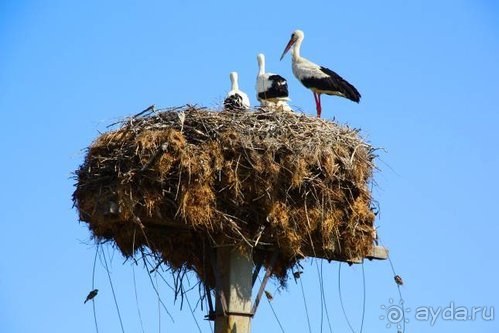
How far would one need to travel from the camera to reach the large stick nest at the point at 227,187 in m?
10.6

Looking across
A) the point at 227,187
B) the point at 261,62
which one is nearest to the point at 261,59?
the point at 261,62

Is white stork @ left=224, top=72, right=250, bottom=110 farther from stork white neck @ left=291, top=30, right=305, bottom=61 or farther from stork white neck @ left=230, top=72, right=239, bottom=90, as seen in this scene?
stork white neck @ left=291, top=30, right=305, bottom=61

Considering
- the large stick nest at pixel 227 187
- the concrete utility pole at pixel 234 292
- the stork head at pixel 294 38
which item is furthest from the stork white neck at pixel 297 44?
the concrete utility pole at pixel 234 292

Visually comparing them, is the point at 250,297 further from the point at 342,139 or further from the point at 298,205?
the point at 342,139

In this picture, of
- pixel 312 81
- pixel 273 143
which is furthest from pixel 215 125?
pixel 312 81

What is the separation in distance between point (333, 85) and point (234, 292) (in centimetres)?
371

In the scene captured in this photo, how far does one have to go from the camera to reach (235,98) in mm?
12867

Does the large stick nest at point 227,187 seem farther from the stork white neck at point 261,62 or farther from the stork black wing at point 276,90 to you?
the stork white neck at point 261,62

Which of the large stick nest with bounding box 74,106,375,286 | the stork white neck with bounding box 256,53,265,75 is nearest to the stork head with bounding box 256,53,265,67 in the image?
A: the stork white neck with bounding box 256,53,265,75

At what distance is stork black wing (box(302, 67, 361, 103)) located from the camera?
1367cm

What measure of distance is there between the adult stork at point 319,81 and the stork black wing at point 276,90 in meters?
0.34

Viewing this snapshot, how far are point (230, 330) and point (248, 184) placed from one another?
4.60 feet

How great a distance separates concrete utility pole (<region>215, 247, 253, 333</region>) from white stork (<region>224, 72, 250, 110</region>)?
1.55 meters

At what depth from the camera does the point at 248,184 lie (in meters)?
10.8
